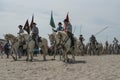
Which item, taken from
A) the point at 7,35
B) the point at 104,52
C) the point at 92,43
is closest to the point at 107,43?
the point at 104,52

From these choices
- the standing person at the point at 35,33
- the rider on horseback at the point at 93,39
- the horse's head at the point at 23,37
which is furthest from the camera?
the rider on horseback at the point at 93,39

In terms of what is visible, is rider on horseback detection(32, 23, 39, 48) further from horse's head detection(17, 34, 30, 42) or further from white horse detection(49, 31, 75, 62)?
white horse detection(49, 31, 75, 62)

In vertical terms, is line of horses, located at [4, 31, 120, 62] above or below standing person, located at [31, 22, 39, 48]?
below

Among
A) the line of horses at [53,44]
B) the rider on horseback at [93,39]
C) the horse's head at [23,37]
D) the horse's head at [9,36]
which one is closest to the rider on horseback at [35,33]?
the line of horses at [53,44]

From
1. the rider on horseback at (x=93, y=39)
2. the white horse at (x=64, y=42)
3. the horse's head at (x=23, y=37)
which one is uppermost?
the rider on horseback at (x=93, y=39)

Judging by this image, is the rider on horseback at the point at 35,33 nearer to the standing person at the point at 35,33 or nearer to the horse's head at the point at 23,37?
the standing person at the point at 35,33

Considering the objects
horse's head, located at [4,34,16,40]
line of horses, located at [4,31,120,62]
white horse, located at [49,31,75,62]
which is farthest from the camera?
horse's head, located at [4,34,16,40]

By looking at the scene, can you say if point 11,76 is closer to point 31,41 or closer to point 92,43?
point 31,41

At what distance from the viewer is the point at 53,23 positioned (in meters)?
29.2

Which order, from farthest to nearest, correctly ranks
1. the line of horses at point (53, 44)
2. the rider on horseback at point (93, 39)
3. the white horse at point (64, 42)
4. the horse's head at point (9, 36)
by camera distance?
the rider on horseback at point (93, 39) < the horse's head at point (9, 36) < the line of horses at point (53, 44) < the white horse at point (64, 42)

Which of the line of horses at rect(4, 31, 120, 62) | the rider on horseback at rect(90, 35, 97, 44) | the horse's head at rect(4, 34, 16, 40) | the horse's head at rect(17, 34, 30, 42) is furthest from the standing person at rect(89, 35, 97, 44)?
the horse's head at rect(17, 34, 30, 42)

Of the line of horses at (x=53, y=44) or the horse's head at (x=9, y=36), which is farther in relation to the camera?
the horse's head at (x=9, y=36)

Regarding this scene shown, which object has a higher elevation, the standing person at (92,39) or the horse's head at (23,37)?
the standing person at (92,39)

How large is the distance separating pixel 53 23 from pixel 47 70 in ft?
42.1
